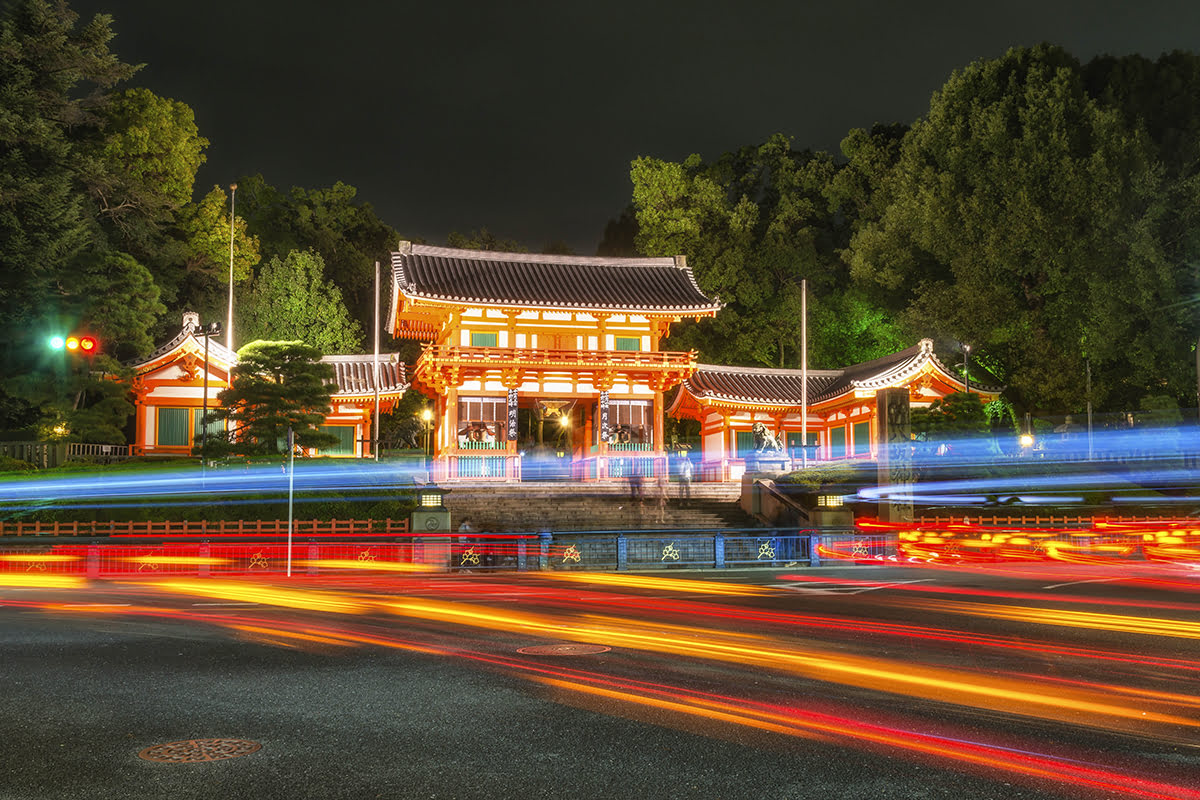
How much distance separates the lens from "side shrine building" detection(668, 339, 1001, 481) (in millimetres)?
40719

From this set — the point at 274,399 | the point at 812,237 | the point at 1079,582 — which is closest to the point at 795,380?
the point at 812,237

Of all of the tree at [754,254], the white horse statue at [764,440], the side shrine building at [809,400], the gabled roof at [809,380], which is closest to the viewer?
the white horse statue at [764,440]

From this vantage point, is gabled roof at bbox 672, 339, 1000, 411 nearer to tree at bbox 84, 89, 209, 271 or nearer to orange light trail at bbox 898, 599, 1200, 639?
tree at bbox 84, 89, 209, 271

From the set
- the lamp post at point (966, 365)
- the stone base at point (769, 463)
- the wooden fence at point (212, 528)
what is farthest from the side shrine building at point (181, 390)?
the lamp post at point (966, 365)

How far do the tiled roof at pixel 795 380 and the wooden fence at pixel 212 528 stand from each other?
63.4 ft

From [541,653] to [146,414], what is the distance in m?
36.0

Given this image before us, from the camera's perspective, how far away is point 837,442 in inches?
1745

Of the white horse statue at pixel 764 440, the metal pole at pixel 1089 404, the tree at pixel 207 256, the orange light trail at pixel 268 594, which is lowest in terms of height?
the orange light trail at pixel 268 594

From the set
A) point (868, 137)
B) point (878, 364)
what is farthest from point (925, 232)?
point (868, 137)

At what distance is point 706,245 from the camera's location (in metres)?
52.9

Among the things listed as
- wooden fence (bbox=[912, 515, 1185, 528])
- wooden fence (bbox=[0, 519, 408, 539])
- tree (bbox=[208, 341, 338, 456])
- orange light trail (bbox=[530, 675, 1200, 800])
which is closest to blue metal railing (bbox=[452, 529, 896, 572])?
wooden fence (bbox=[0, 519, 408, 539])

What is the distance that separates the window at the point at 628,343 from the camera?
132 feet

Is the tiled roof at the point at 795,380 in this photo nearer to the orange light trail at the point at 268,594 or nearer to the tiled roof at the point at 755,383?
the tiled roof at the point at 755,383

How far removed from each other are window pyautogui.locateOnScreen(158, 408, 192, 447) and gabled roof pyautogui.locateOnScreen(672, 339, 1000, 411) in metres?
21.8
